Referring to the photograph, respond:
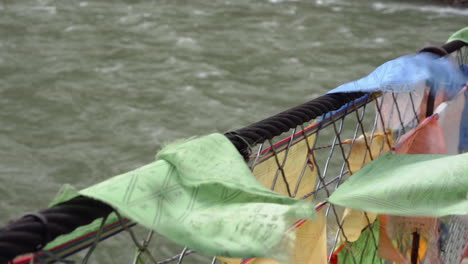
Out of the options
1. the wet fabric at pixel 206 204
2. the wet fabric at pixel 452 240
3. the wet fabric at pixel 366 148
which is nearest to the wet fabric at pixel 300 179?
the wet fabric at pixel 366 148

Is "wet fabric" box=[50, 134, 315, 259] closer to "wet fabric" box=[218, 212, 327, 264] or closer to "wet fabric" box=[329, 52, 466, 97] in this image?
"wet fabric" box=[218, 212, 327, 264]

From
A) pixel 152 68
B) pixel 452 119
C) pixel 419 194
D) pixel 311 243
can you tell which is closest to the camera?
pixel 419 194

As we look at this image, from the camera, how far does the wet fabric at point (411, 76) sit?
46.5 inches

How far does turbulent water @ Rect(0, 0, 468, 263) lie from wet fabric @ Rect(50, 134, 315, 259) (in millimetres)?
2809

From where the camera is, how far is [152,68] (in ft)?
21.5

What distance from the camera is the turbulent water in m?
4.71

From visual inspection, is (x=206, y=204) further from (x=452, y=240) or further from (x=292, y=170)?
(x=452, y=240)

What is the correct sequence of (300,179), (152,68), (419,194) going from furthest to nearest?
1. (152,68)
2. (300,179)
3. (419,194)

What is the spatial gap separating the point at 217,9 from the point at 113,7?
5.02 ft

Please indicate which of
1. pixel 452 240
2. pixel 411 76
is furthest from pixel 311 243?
pixel 452 240

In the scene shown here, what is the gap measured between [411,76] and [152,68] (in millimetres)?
5471

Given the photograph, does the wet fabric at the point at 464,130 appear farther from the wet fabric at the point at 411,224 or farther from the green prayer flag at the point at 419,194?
the green prayer flag at the point at 419,194

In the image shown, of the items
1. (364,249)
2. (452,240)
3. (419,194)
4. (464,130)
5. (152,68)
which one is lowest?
(152,68)

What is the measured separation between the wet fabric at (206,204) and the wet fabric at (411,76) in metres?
0.47
